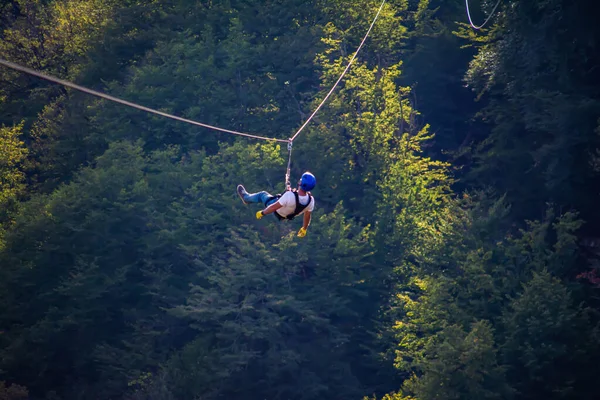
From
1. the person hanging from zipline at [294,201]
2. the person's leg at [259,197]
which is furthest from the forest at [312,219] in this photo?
the person hanging from zipline at [294,201]

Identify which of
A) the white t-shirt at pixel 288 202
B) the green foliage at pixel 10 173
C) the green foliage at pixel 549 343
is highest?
the white t-shirt at pixel 288 202

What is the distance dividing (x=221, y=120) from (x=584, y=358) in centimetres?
1890

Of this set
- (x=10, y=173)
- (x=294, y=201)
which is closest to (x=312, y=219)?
(x=10, y=173)

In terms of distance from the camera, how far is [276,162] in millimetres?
31672

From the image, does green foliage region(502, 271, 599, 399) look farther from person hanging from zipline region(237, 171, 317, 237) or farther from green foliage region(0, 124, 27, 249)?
green foliage region(0, 124, 27, 249)

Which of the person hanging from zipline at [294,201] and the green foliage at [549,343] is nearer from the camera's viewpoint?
the person hanging from zipline at [294,201]

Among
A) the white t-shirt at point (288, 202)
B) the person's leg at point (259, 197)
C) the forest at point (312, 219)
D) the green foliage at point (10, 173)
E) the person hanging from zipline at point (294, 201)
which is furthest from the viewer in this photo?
the green foliage at point (10, 173)

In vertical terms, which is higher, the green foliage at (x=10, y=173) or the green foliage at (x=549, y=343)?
the green foliage at (x=549, y=343)

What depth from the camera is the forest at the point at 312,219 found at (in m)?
26.0

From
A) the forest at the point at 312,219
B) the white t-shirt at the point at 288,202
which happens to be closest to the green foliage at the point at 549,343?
the forest at the point at 312,219

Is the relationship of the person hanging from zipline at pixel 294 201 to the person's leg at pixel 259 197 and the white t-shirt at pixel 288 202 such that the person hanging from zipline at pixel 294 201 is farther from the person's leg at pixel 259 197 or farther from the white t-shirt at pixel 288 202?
the person's leg at pixel 259 197

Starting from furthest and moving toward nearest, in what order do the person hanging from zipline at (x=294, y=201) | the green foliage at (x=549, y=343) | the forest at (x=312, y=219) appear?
the forest at (x=312, y=219) → the green foliage at (x=549, y=343) → the person hanging from zipline at (x=294, y=201)

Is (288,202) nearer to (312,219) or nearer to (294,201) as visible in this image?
(294,201)

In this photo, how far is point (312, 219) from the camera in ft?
101
